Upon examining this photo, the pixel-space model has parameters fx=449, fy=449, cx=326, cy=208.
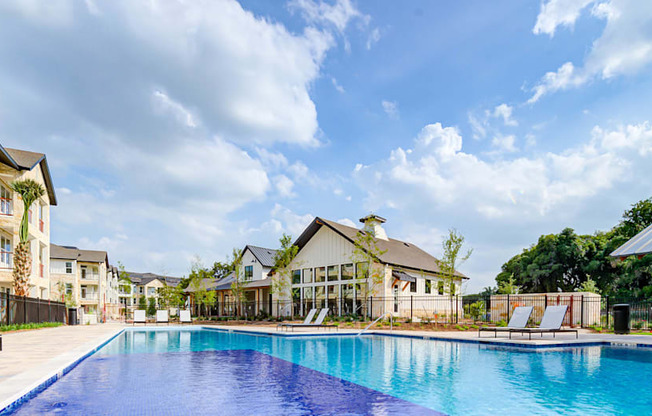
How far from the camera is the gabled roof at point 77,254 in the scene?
4729cm

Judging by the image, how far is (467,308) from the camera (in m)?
30.2

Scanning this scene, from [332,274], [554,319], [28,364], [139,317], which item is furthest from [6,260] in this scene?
[554,319]

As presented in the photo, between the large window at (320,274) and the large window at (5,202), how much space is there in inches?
759

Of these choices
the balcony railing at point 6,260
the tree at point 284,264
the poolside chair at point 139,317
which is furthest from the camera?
the tree at point 284,264

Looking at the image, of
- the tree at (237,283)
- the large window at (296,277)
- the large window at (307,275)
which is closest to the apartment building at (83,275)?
the tree at (237,283)

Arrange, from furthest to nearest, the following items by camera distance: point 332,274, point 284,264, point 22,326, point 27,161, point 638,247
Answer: point 284,264, point 332,274, point 27,161, point 22,326, point 638,247

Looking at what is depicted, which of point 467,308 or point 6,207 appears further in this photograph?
point 467,308

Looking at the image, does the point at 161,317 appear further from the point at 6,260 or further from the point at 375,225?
the point at 375,225

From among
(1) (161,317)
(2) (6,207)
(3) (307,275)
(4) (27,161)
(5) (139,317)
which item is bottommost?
(1) (161,317)

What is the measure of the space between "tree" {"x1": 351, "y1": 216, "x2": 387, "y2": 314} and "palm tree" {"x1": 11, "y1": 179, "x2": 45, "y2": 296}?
56.4ft

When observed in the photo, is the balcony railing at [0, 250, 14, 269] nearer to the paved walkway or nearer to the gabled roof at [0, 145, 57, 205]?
the gabled roof at [0, 145, 57, 205]

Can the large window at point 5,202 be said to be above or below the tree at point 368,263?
above

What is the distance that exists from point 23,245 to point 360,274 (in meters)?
18.5

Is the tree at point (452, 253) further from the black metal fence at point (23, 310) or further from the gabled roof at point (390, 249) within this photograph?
the black metal fence at point (23, 310)
